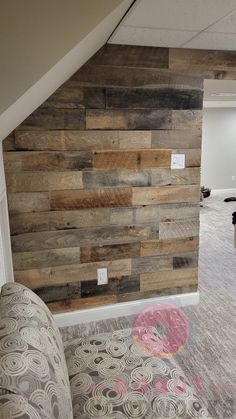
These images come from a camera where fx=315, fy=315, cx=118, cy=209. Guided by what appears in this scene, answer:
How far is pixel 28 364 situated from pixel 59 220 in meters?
1.53

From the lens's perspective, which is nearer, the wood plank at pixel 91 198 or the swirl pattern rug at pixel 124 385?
the swirl pattern rug at pixel 124 385

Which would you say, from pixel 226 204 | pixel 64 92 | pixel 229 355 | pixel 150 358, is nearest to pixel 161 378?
pixel 150 358

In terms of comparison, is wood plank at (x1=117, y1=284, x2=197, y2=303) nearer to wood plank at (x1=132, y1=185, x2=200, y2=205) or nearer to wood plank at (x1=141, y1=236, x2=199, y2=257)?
wood plank at (x1=141, y1=236, x2=199, y2=257)

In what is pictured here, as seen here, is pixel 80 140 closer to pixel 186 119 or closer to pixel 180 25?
pixel 186 119

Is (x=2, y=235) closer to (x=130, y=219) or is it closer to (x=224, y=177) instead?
(x=130, y=219)

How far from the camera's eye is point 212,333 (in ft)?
8.37

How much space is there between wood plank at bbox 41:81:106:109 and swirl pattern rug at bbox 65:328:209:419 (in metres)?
1.62

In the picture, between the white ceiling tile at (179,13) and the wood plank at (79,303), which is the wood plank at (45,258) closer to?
the wood plank at (79,303)

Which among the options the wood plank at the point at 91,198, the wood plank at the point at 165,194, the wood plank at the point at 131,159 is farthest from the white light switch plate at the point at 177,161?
the wood plank at the point at 91,198

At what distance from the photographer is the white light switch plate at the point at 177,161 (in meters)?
2.62

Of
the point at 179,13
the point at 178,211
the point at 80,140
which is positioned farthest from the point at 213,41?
the point at 178,211

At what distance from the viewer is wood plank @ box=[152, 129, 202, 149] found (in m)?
2.55

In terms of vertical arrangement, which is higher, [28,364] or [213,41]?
[213,41]

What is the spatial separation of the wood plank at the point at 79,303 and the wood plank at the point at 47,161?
110cm
